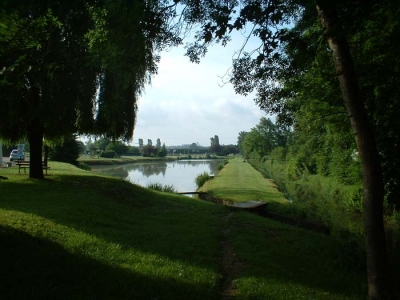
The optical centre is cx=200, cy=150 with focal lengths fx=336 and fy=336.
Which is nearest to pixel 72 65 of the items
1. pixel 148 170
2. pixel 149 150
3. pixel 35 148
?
pixel 35 148

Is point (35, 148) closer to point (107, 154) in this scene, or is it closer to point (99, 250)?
point (99, 250)

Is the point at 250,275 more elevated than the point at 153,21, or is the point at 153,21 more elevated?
the point at 153,21

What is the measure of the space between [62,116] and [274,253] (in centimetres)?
997

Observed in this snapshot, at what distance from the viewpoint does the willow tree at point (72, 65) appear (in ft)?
12.8

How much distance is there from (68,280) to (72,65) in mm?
9000

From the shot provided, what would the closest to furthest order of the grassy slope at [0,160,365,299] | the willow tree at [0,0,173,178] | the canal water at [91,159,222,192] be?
the willow tree at [0,0,173,178] < the grassy slope at [0,160,365,299] < the canal water at [91,159,222,192]

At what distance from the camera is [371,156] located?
482 centimetres

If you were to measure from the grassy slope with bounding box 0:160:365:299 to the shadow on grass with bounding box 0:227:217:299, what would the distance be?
0.01 meters

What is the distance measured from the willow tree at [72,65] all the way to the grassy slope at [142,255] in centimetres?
258

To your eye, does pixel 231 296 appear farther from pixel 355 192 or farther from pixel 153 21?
pixel 355 192

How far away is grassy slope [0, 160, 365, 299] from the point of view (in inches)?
183

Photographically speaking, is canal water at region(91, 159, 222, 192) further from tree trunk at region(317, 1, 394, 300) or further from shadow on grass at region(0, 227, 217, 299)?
tree trunk at region(317, 1, 394, 300)

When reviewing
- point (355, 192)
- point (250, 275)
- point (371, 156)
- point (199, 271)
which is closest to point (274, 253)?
point (250, 275)

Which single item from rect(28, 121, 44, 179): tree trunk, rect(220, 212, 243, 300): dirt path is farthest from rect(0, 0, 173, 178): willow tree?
rect(220, 212, 243, 300): dirt path
